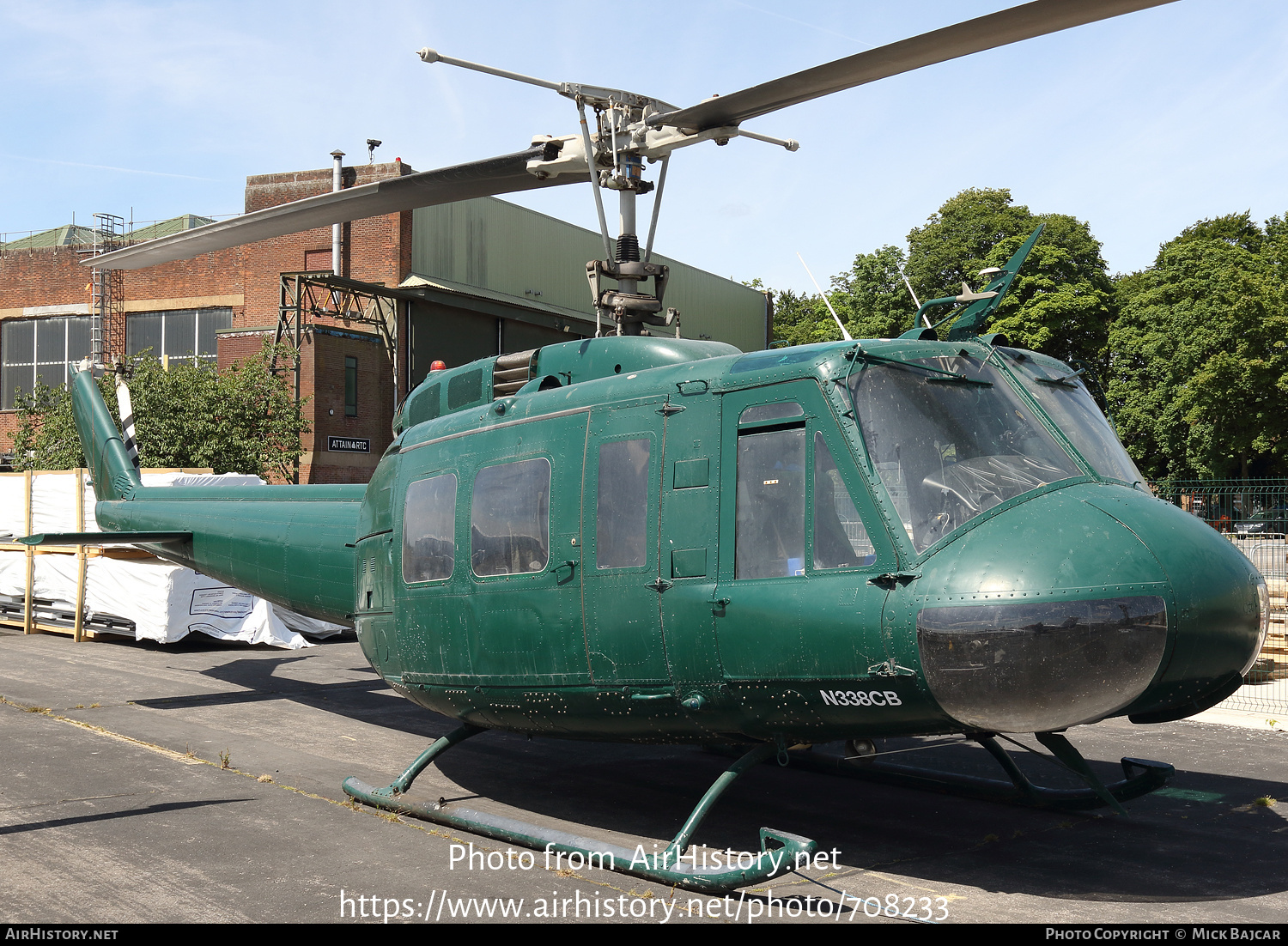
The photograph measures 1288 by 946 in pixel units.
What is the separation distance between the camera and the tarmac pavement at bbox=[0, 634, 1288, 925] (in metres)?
5.69

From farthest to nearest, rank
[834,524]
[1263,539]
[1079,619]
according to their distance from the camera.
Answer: [1263,539] < [834,524] < [1079,619]

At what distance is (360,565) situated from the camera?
8844mm

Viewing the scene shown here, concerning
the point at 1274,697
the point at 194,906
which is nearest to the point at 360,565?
the point at 194,906

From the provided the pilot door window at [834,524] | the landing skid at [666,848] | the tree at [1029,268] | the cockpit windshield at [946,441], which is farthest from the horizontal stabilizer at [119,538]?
the tree at [1029,268]

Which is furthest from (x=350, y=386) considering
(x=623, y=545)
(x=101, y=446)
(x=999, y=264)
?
(x=999, y=264)

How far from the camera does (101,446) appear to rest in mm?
13898

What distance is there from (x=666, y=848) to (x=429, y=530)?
2922 mm

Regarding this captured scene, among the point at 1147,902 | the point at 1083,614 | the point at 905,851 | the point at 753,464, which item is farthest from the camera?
the point at 905,851

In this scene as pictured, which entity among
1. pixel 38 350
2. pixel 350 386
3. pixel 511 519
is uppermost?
pixel 38 350

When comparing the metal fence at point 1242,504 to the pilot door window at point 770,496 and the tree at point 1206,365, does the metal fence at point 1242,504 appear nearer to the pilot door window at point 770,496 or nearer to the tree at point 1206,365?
the pilot door window at point 770,496

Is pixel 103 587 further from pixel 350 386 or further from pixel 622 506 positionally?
pixel 622 506

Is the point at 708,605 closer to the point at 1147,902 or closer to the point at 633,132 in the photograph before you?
the point at 1147,902

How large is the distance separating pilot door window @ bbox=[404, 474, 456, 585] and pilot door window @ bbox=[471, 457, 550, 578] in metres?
0.28
